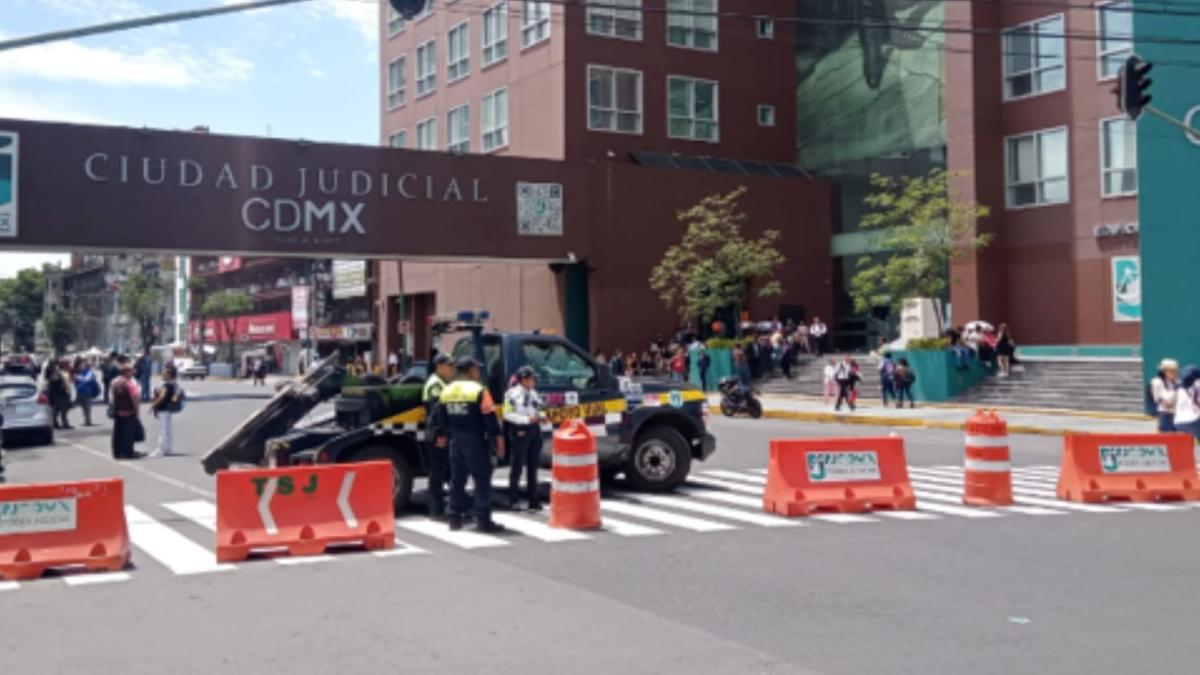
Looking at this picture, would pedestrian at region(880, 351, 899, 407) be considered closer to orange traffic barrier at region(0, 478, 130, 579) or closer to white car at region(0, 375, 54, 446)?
white car at region(0, 375, 54, 446)

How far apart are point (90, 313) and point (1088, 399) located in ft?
338

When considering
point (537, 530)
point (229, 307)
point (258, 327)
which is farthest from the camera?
point (258, 327)

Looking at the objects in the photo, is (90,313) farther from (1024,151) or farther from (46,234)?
(1024,151)

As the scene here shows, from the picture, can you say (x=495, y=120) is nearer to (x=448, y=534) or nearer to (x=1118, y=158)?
(x=1118, y=158)

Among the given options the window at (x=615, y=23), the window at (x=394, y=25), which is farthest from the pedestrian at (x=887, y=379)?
the window at (x=394, y=25)

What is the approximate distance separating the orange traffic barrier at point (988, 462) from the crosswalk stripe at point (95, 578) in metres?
9.00

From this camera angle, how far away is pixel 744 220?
1820 inches

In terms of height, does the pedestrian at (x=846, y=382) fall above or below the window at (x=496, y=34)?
below

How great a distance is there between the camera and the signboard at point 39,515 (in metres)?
9.98

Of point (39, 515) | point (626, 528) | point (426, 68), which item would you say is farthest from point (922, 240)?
point (39, 515)

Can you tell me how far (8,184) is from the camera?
33.8m

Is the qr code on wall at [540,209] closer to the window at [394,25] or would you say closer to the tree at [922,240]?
the tree at [922,240]

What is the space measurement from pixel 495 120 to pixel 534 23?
4554 mm

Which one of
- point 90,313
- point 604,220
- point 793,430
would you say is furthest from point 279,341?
point 793,430
